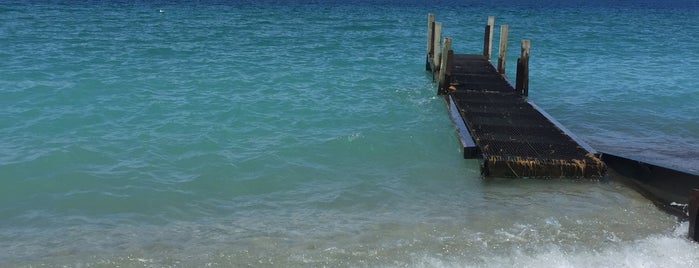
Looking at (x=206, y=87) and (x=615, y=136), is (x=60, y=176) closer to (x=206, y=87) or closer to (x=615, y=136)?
(x=206, y=87)

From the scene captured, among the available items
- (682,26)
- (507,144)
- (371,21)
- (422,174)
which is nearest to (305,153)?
(422,174)

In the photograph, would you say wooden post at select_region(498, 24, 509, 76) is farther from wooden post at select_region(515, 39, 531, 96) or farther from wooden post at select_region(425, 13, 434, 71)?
wooden post at select_region(425, 13, 434, 71)

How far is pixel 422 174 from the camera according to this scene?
10.1 m

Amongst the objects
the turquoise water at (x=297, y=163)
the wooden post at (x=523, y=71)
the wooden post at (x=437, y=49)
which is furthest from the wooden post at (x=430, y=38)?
the wooden post at (x=523, y=71)

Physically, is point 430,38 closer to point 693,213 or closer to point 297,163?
point 297,163

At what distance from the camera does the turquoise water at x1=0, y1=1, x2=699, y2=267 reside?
7.38 meters

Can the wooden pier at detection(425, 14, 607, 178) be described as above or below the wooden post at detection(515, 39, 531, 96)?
below

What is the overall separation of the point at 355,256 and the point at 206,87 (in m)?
10.7

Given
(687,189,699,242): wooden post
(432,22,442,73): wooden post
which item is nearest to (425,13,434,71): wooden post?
(432,22,442,73): wooden post

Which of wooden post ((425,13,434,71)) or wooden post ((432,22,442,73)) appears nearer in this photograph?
wooden post ((432,22,442,73))

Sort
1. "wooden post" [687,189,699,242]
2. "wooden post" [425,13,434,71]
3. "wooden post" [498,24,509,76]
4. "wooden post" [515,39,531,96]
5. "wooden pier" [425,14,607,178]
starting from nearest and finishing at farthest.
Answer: "wooden post" [687,189,699,242] < "wooden pier" [425,14,607,178] < "wooden post" [515,39,531,96] < "wooden post" [498,24,509,76] < "wooden post" [425,13,434,71]

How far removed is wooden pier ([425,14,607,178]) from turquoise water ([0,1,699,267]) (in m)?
0.29

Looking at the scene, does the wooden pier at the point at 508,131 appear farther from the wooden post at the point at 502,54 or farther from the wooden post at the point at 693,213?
the wooden post at the point at 693,213

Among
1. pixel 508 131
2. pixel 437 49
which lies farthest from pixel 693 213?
pixel 437 49
